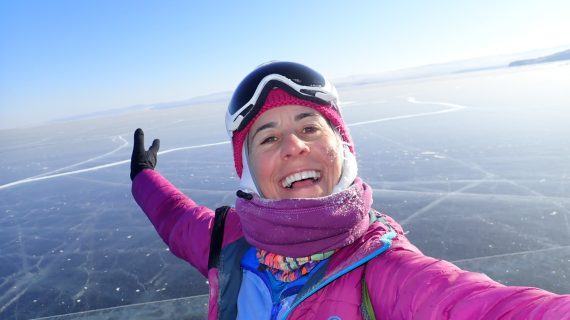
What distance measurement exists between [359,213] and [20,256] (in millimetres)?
3815

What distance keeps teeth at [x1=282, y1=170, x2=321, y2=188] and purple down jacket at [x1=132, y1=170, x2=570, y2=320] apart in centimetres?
29

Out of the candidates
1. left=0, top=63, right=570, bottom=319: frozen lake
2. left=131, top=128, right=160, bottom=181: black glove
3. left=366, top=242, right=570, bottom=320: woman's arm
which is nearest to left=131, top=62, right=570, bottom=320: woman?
left=366, top=242, right=570, bottom=320: woman's arm

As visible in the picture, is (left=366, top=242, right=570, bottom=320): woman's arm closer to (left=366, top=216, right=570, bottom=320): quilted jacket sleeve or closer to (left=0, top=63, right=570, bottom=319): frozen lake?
(left=366, top=216, right=570, bottom=320): quilted jacket sleeve

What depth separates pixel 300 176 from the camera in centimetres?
133

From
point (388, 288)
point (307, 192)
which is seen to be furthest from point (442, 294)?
point (307, 192)

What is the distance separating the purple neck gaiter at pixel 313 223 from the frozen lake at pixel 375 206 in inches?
65.3

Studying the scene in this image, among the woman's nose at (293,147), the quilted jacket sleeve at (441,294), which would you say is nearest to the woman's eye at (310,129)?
the woman's nose at (293,147)

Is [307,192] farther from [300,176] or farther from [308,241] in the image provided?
[308,241]

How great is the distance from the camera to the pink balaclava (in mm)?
1371

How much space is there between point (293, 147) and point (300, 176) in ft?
0.38

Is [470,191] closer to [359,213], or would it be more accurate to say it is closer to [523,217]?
[523,217]

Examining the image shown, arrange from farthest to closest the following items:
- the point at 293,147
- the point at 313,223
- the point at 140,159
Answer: the point at 140,159
the point at 293,147
the point at 313,223

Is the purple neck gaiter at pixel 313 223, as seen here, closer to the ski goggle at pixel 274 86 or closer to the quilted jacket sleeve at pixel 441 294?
the quilted jacket sleeve at pixel 441 294

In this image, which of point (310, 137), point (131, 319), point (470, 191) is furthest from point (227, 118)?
point (470, 191)
